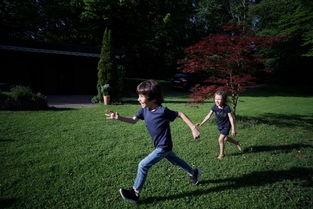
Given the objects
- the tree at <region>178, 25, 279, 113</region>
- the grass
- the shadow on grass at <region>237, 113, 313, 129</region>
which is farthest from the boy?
A: the shadow on grass at <region>237, 113, 313, 129</region>

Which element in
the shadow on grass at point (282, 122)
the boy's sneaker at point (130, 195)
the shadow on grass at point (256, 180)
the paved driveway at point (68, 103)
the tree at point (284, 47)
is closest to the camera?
the boy's sneaker at point (130, 195)

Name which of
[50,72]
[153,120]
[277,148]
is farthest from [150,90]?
[50,72]

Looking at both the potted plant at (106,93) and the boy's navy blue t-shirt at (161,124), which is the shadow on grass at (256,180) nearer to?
the boy's navy blue t-shirt at (161,124)

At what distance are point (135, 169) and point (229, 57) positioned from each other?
4.69 meters

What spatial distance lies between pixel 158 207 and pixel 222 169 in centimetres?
158

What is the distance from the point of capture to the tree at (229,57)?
5758 millimetres

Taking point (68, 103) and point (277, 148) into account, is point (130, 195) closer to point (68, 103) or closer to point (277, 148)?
point (277, 148)

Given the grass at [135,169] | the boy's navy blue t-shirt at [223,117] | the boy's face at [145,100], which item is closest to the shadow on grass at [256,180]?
the grass at [135,169]

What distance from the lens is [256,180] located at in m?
3.12

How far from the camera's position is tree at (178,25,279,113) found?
5.76m

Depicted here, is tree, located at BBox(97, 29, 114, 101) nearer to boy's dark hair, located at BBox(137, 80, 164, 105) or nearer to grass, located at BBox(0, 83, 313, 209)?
grass, located at BBox(0, 83, 313, 209)

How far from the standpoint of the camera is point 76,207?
2434 millimetres

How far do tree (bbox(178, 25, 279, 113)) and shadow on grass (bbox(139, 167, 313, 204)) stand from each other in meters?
3.06

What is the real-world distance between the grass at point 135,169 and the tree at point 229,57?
4.94 ft
